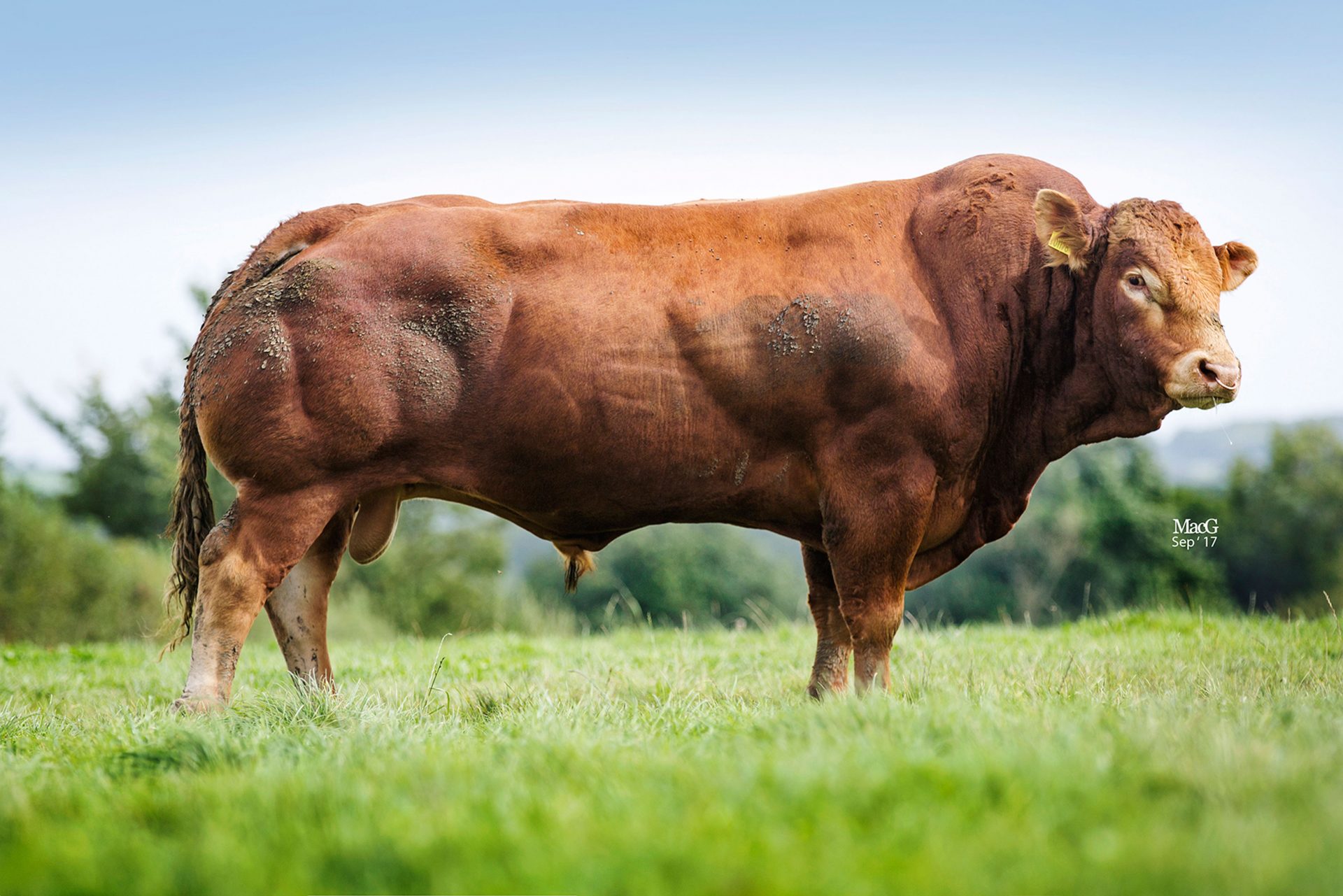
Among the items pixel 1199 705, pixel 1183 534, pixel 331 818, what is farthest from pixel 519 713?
pixel 1183 534

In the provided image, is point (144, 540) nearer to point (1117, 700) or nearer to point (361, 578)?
point (361, 578)

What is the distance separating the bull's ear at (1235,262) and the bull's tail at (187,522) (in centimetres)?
519

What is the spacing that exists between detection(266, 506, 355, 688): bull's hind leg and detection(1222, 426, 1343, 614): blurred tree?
50.8 metres

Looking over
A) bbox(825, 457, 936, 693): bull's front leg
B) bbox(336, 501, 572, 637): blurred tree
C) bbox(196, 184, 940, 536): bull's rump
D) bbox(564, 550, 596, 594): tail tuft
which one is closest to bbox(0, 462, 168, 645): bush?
bbox(336, 501, 572, 637): blurred tree

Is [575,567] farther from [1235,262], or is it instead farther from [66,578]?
[66,578]

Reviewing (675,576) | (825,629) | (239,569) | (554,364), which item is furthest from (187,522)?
(675,576)

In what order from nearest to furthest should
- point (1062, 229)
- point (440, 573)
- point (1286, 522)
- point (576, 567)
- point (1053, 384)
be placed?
1. point (1062, 229)
2. point (1053, 384)
3. point (576, 567)
4. point (440, 573)
5. point (1286, 522)

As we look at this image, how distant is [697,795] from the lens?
8.95ft

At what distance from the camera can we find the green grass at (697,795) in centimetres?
221

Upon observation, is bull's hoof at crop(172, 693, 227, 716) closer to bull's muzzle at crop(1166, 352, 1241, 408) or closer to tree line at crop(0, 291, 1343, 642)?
bull's muzzle at crop(1166, 352, 1241, 408)

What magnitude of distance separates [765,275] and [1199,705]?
8.51ft

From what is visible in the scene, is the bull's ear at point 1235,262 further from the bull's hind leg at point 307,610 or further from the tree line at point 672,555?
the tree line at point 672,555

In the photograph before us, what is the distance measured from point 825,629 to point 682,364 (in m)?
1.70

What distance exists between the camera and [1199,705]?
13.0 feet
